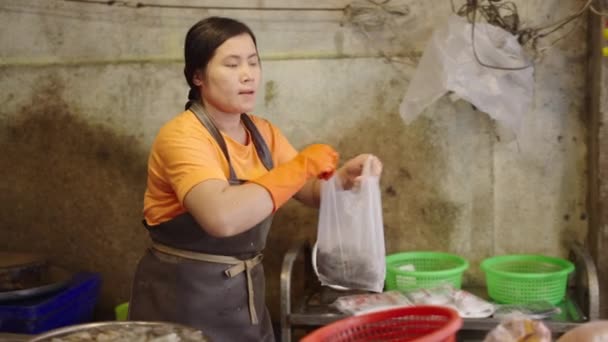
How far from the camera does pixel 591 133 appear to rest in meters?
3.20

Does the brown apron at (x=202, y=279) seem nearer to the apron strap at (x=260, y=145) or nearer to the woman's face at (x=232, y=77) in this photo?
the woman's face at (x=232, y=77)

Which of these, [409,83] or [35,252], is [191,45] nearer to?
[409,83]

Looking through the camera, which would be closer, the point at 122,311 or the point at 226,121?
the point at 226,121

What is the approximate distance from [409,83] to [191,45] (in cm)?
126

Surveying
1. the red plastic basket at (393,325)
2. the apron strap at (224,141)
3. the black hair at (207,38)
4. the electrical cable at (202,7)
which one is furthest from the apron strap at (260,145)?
the red plastic basket at (393,325)

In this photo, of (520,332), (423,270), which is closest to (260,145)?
(423,270)

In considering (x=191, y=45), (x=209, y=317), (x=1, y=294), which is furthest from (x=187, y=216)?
(x=1, y=294)

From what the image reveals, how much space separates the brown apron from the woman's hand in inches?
16.2

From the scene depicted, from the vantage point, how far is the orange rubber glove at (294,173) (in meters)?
2.20

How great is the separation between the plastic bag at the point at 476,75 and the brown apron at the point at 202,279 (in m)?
1.01

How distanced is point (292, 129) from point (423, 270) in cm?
93

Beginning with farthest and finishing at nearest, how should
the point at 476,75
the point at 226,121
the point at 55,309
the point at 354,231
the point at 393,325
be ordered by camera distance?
1. the point at 55,309
2. the point at 476,75
3. the point at 354,231
4. the point at 226,121
5. the point at 393,325

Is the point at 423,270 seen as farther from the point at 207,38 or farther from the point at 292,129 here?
the point at 207,38

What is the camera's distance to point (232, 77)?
2396mm
